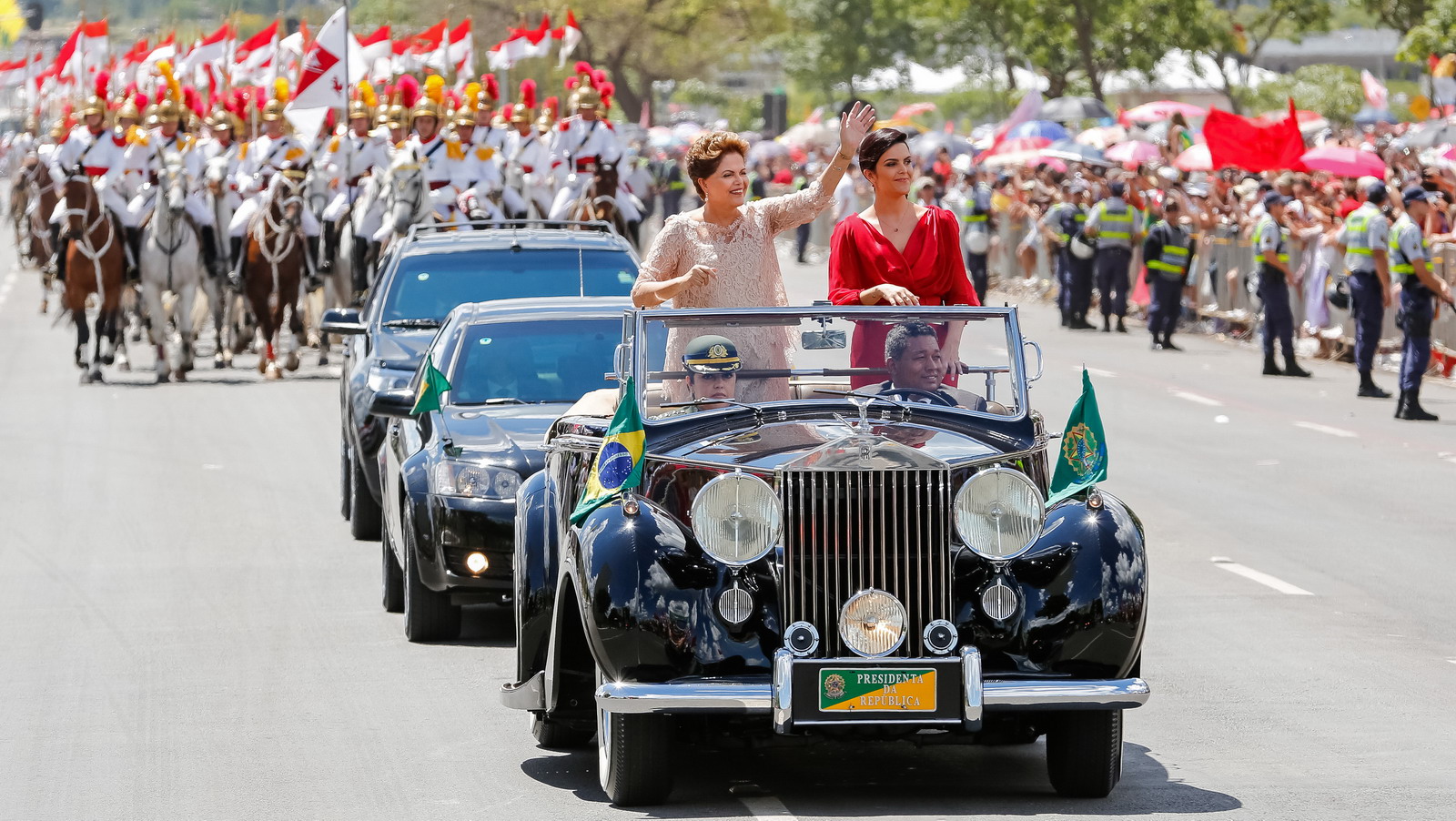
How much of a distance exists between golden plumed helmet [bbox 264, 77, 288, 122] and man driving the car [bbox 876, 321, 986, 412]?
20.5m

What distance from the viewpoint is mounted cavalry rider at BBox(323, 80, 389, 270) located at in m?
25.0

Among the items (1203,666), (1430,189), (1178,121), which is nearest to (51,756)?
(1203,666)

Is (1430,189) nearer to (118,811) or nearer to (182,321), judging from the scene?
(182,321)

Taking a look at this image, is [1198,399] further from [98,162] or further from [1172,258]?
[98,162]

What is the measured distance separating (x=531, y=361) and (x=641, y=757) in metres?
4.52

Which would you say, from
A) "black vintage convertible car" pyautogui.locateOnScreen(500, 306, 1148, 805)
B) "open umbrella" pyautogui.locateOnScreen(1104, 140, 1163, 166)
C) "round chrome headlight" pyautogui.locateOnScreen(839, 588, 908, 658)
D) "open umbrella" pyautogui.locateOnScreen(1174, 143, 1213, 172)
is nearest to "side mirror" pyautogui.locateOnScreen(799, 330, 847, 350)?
"black vintage convertible car" pyautogui.locateOnScreen(500, 306, 1148, 805)

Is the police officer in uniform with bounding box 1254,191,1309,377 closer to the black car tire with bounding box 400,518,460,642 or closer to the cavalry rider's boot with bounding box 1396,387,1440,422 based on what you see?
the cavalry rider's boot with bounding box 1396,387,1440,422

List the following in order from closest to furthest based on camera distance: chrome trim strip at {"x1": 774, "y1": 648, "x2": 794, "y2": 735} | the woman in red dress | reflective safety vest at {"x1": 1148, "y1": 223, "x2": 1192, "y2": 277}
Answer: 1. chrome trim strip at {"x1": 774, "y1": 648, "x2": 794, "y2": 735}
2. the woman in red dress
3. reflective safety vest at {"x1": 1148, "y1": 223, "x2": 1192, "y2": 277}

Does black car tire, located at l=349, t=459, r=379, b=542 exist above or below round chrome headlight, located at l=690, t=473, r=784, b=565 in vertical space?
below

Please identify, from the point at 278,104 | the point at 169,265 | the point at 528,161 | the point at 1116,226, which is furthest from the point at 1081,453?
the point at 528,161

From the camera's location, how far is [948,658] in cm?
666

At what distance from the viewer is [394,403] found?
10.5 metres

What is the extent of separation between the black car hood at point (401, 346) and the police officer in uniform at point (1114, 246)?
16852 millimetres

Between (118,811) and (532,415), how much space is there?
12.6ft
